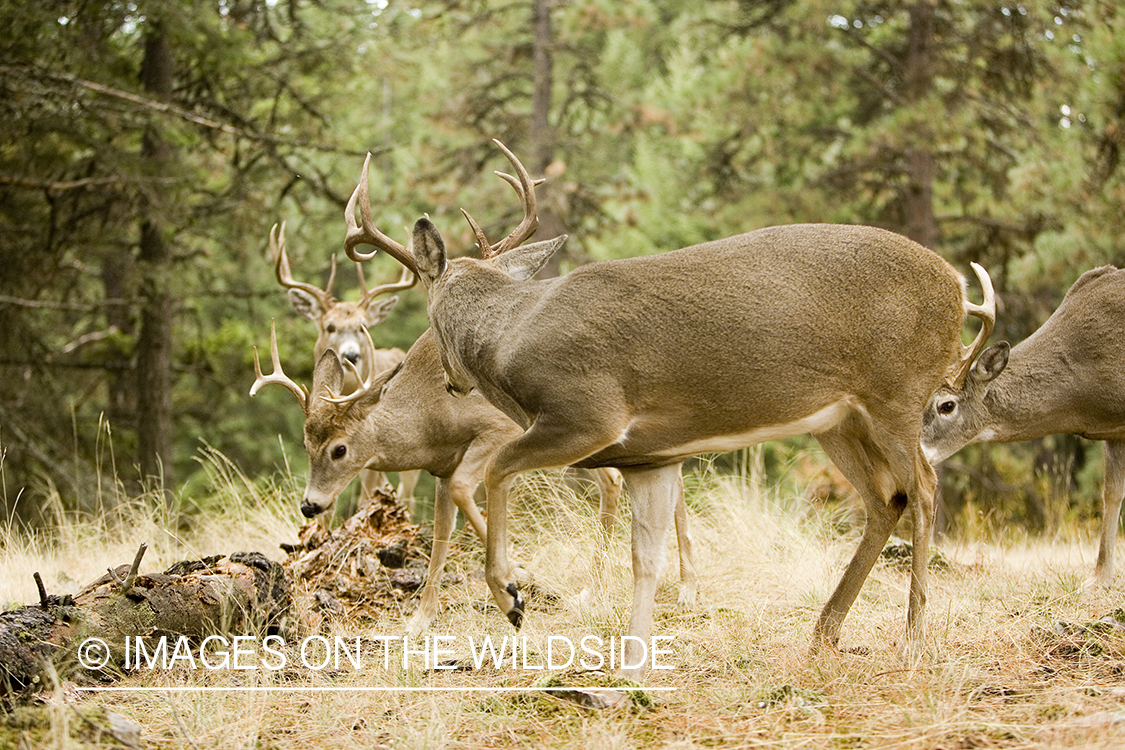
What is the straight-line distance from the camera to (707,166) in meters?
18.5

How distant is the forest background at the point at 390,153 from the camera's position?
12148mm

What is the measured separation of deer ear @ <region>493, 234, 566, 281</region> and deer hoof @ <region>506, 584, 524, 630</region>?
165 cm

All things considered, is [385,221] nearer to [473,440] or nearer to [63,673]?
[473,440]

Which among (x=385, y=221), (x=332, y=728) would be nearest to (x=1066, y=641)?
(x=332, y=728)

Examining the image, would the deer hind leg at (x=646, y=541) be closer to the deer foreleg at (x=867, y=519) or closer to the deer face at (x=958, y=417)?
the deer foreleg at (x=867, y=519)

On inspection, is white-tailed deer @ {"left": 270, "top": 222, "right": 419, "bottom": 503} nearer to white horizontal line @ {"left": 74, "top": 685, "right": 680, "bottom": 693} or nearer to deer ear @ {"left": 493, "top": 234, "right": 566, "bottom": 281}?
deer ear @ {"left": 493, "top": 234, "right": 566, "bottom": 281}

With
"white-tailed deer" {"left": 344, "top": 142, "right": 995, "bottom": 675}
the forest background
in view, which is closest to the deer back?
"white-tailed deer" {"left": 344, "top": 142, "right": 995, "bottom": 675}

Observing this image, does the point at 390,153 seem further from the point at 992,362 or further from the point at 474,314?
the point at 474,314

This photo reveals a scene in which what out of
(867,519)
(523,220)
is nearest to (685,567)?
(867,519)

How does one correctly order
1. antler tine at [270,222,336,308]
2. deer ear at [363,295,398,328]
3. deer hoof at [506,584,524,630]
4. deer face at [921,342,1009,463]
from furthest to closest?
1. deer ear at [363,295,398,328]
2. antler tine at [270,222,336,308]
3. deer face at [921,342,1009,463]
4. deer hoof at [506,584,524,630]

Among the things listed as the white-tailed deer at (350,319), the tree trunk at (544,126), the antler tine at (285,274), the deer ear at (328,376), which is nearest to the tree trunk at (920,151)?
the tree trunk at (544,126)

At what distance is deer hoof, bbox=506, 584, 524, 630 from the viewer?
502cm

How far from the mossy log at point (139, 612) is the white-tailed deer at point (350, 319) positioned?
372cm

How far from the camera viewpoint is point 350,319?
10852mm
